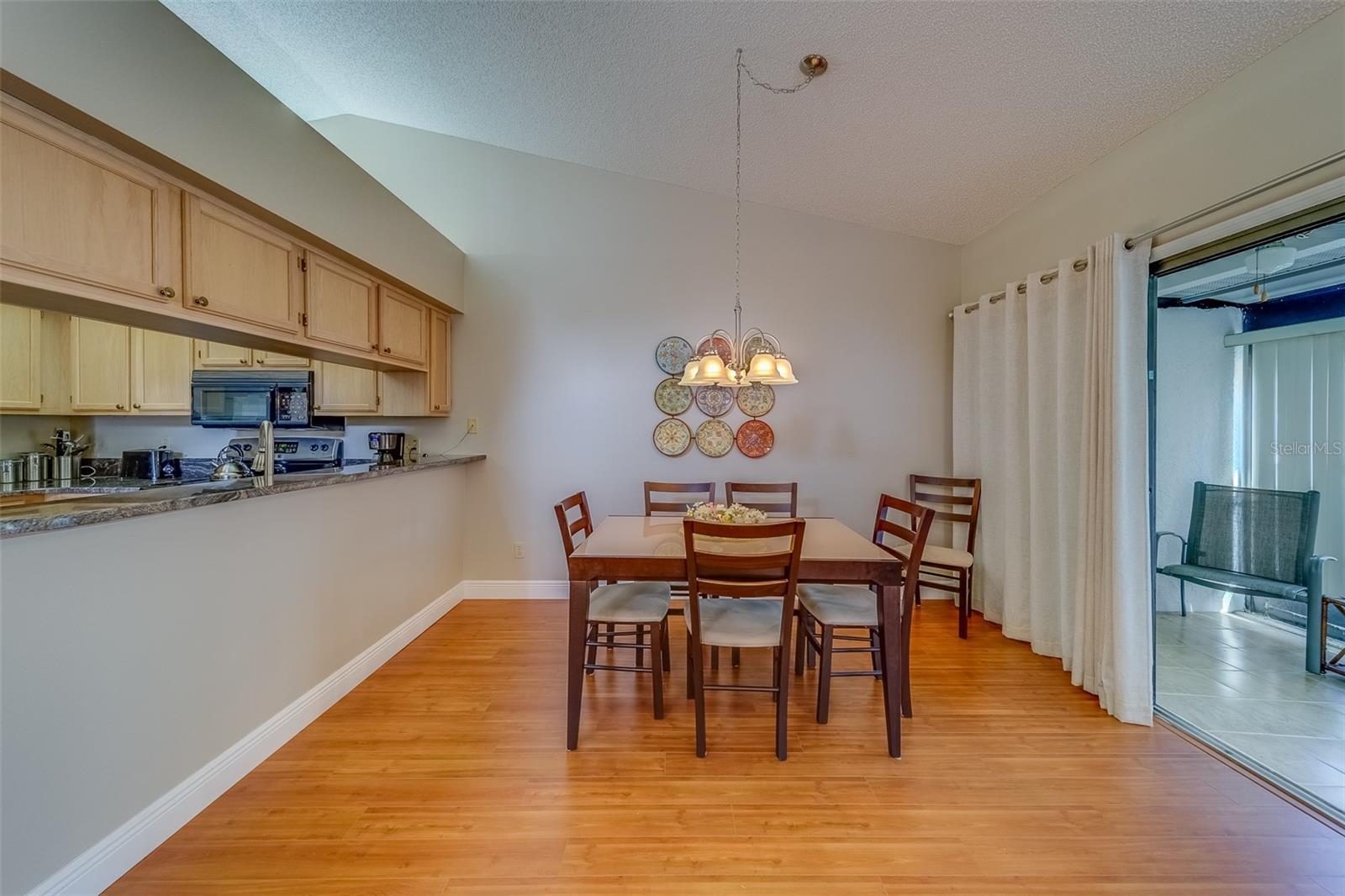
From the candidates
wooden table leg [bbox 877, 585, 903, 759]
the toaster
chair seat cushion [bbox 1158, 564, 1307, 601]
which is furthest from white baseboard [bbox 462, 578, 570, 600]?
chair seat cushion [bbox 1158, 564, 1307, 601]

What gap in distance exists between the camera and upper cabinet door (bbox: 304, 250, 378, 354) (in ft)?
7.50

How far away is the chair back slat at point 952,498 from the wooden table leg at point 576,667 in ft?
7.51

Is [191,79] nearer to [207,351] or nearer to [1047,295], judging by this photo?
[207,351]

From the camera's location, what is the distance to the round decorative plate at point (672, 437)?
11.6ft

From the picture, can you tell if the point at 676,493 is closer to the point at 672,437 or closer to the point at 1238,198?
the point at 672,437

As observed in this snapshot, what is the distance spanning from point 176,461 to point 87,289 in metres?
2.65

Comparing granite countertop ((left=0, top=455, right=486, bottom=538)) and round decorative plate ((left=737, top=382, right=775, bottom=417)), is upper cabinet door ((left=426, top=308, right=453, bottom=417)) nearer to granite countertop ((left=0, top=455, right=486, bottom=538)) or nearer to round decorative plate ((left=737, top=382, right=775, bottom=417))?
granite countertop ((left=0, top=455, right=486, bottom=538))

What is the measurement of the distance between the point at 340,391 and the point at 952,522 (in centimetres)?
418

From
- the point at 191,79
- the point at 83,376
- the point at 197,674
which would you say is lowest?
the point at 197,674

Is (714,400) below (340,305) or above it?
below

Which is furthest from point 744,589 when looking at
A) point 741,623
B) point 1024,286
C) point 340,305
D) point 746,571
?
point 1024,286

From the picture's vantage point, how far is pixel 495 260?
352cm

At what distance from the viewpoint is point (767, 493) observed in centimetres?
351

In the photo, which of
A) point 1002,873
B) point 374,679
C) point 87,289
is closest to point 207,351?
point 87,289
